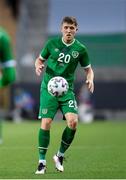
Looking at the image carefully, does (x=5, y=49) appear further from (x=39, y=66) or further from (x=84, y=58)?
(x=84, y=58)

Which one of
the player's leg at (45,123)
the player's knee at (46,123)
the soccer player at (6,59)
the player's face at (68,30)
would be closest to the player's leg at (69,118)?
the player's leg at (45,123)

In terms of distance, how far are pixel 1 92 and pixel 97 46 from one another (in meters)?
5.35

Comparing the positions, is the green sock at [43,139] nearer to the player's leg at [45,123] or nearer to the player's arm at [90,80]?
the player's leg at [45,123]

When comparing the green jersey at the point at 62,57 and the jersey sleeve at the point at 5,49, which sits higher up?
the jersey sleeve at the point at 5,49

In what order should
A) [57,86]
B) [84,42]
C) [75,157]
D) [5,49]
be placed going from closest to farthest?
1. [5,49]
2. [57,86]
3. [75,157]
4. [84,42]

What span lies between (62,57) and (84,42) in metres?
23.2

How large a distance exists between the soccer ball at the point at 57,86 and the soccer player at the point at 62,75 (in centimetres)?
8

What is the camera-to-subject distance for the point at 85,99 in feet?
103

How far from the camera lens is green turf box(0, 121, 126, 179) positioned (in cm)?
1067

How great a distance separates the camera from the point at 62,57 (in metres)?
11.0

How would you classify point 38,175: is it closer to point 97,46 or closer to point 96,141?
point 96,141

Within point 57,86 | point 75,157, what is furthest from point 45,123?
point 75,157

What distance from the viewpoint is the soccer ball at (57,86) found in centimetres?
1083

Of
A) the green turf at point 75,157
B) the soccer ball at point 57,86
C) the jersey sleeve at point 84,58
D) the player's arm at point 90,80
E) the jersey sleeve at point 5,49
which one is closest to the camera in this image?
the jersey sleeve at point 5,49
